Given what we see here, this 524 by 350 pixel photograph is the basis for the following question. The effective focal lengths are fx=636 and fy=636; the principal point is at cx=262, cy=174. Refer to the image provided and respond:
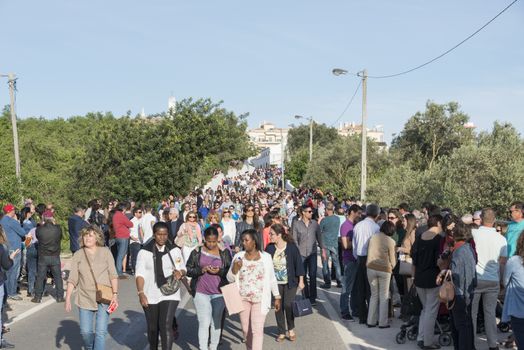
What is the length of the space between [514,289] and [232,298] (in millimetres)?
3011

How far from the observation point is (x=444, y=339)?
339 inches

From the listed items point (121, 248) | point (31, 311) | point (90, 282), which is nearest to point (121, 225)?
point (121, 248)

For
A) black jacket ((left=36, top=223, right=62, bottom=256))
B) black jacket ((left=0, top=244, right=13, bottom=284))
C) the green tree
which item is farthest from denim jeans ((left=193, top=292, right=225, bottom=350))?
the green tree

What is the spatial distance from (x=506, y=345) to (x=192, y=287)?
169 inches

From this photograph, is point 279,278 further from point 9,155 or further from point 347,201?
point 9,155

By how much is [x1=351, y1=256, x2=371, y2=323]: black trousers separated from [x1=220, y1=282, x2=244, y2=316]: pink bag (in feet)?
11.0

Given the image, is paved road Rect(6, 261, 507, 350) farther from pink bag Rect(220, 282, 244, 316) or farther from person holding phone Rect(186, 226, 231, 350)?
pink bag Rect(220, 282, 244, 316)

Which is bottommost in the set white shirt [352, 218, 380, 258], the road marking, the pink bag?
the road marking

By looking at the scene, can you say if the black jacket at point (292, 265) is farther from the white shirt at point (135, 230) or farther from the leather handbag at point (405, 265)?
the white shirt at point (135, 230)

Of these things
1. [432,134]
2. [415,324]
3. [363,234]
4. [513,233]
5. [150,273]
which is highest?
[432,134]

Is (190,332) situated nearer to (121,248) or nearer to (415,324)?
(415,324)

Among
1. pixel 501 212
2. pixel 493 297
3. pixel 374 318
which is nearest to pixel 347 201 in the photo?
pixel 501 212

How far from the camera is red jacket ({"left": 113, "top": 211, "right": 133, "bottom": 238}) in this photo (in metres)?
15.6

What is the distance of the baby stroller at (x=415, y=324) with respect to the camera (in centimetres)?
863
